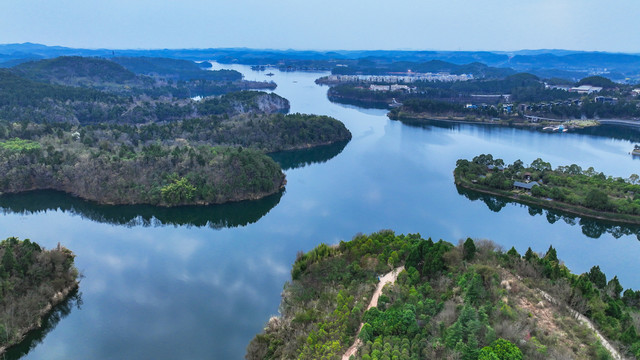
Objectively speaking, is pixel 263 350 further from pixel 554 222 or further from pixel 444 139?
pixel 444 139

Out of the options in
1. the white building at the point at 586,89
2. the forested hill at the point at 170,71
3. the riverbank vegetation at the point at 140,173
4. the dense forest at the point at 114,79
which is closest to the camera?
the riverbank vegetation at the point at 140,173

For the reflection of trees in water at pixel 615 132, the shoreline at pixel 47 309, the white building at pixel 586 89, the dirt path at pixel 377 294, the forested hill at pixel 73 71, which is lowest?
the shoreline at pixel 47 309

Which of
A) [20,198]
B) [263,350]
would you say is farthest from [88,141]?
[263,350]

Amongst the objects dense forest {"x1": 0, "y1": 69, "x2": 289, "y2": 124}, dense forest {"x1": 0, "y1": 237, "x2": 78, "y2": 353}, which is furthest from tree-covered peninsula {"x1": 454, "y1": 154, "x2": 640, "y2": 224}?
dense forest {"x1": 0, "y1": 69, "x2": 289, "y2": 124}

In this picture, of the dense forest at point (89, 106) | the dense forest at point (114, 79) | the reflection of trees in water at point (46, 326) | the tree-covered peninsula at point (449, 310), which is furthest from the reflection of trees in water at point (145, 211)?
the dense forest at point (114, 79)

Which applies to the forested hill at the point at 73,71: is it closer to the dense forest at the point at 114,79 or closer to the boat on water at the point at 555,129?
the dense forest at the point at 114,79

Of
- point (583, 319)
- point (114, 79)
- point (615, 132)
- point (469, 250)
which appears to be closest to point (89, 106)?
point (114, 79)

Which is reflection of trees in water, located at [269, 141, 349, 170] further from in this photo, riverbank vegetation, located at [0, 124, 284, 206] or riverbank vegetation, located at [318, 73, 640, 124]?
riverbank vegetation, located at [318, 73, 640, 124]

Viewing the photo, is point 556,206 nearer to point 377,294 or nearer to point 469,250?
point 469,250
